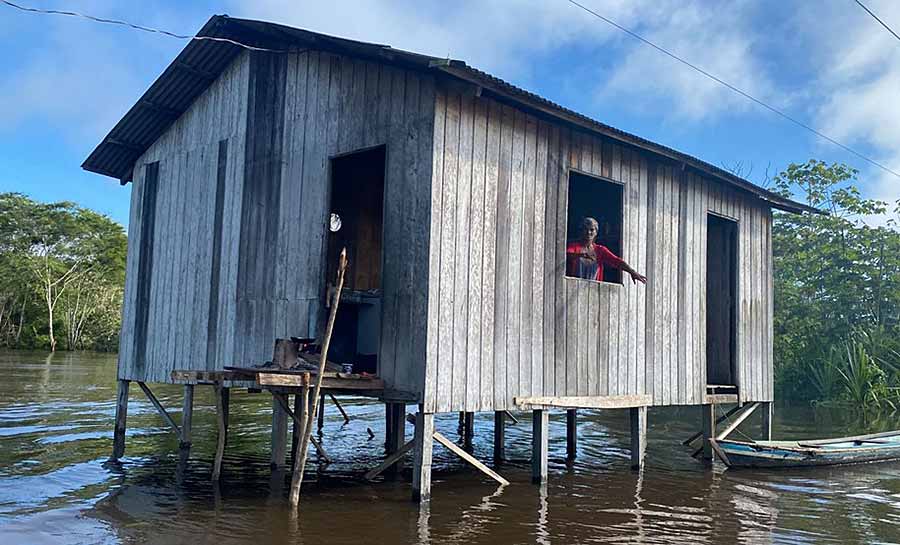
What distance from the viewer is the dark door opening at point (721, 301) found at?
13648 millimetres

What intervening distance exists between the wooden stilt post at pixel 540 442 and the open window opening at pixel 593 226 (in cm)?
212

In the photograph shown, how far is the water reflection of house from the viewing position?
918 cm

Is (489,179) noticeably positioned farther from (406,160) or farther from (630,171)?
(630,171)

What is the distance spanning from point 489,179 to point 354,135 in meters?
1.76

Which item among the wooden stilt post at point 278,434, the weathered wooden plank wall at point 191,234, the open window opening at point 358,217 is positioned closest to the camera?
the wooden stilt post at point 278,434

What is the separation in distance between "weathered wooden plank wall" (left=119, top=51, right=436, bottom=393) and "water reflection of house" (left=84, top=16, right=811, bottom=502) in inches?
1.2

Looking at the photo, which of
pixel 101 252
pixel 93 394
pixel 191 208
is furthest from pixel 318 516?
pixel 101 252

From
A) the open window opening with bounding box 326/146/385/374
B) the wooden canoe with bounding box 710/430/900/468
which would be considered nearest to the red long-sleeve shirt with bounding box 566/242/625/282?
the open window opening with bounding box 326/146/385/374

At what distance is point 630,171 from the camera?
1159 centimetres

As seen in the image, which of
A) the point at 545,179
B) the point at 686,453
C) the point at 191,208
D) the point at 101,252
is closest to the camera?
the point at 545,179

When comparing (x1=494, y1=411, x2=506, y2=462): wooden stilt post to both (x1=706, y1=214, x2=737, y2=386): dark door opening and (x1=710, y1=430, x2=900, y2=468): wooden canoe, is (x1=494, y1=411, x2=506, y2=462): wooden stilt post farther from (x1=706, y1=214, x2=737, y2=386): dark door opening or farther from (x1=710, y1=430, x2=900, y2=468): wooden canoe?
(x1=706, y1=214, x2=737, y2=386): dark door opening

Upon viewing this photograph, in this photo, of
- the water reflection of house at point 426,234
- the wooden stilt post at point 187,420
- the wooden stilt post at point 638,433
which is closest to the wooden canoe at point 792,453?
the water reflection of house at point 426,234

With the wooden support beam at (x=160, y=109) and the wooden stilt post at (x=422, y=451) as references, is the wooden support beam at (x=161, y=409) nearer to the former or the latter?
the wooden support beam at (x=160, y=109)

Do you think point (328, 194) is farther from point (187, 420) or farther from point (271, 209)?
point (187, 420)
